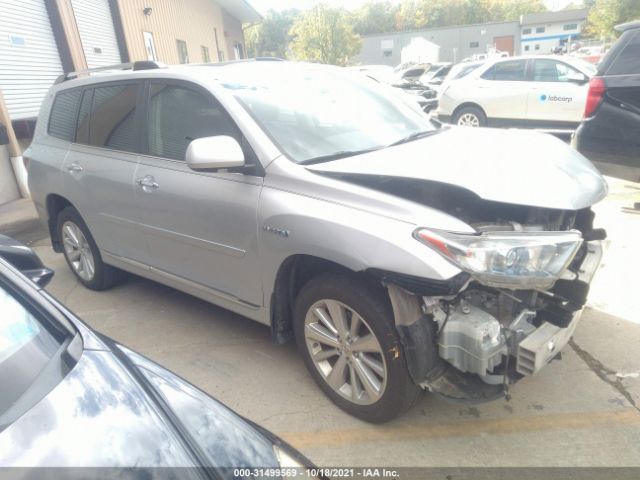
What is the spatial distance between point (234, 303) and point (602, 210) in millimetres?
4640

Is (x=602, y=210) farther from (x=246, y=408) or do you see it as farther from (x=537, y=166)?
(x=246, y=408)

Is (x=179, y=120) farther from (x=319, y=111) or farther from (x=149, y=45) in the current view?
(x=149, y=45)

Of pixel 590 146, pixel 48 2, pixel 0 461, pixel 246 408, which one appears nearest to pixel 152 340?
pixel 246 408

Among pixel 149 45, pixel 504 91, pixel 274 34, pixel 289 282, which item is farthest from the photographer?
pixel 274 34

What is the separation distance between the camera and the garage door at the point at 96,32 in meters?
10.1

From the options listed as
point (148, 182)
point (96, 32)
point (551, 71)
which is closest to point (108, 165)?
point (148, 182)

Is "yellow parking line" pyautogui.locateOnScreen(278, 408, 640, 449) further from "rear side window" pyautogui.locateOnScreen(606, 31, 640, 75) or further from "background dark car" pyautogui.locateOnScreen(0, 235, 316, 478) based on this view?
"rear side window" pyautogui.locateOnScreen(606, 31, 640, 75)

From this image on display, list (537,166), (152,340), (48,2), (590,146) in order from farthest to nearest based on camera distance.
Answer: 1. (48,2)
2. (590,146)
3. (152,340)
4. (537,166)

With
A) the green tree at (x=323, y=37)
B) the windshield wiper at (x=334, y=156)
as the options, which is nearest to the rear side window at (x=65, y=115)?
the windshield wiper at (x=334, y=156)

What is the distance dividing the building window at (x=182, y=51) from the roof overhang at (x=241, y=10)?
4824 mm

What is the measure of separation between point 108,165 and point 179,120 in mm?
807

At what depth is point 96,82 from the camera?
3967 millimetres

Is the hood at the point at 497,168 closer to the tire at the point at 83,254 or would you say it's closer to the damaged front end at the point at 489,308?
the damaged front end at the point at 489,308

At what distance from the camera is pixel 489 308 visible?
2.31m
